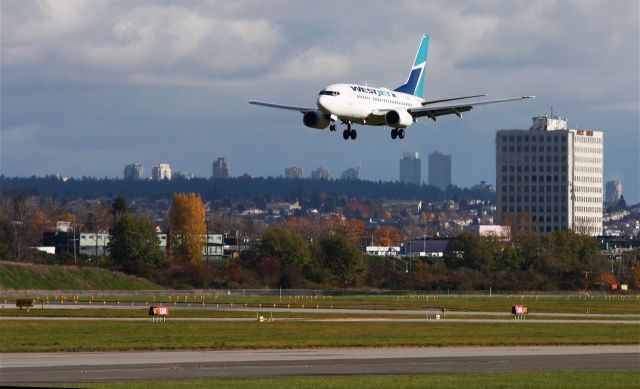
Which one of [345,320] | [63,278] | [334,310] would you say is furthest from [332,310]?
[63,278]

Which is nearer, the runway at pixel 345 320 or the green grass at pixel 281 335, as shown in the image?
the green grass at pixel 281 335

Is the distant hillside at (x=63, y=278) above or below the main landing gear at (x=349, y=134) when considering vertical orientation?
below

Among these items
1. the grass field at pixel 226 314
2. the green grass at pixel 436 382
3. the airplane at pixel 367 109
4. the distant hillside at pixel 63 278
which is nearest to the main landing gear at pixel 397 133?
the airplane at pixel 367 109

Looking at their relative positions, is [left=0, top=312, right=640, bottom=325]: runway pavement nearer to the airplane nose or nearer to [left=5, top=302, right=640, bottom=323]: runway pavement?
[left=5, top=302, right=640, bottom=323]: runway pavement

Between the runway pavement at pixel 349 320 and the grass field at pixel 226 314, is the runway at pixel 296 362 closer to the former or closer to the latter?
the runway pavement at pixel 349 320

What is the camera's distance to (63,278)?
586 ft

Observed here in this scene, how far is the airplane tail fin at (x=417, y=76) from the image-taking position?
11306 centimetres

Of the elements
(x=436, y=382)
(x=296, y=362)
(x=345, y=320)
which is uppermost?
(x=345, y=320)

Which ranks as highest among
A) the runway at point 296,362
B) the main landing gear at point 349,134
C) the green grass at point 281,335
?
the main landing gear at point 349,134

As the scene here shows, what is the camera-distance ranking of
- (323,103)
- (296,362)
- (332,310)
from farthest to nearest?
(332,310), (323,103), (296,362)

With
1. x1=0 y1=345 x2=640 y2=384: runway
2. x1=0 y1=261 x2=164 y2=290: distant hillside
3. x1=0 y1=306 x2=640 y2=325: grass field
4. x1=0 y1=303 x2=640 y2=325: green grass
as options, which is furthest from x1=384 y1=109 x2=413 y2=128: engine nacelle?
x1=0 y1=261 x2=164 y2=290: distant hillside

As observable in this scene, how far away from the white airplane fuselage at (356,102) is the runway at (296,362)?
21.2 metres

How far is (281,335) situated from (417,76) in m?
35.8

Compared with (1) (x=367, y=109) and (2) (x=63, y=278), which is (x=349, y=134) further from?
(2) (x=63, y=278)
